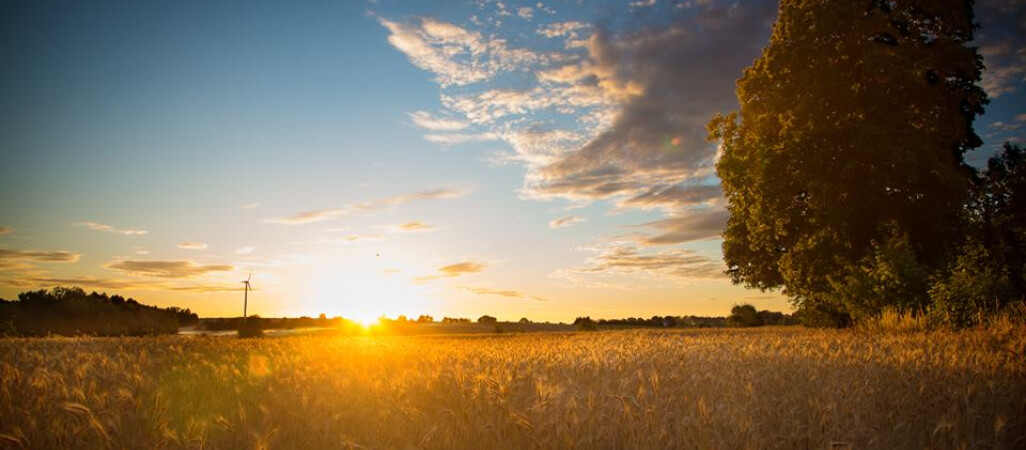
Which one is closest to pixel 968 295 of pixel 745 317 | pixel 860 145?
pixel 860 145

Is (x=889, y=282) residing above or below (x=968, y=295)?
above

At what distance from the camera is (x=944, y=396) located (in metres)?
5.44

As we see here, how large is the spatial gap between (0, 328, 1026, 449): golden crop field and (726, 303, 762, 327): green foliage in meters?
41.4

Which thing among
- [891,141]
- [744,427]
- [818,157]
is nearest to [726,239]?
[818,157]

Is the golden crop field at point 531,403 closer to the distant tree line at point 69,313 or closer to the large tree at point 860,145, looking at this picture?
the large tree at point 860,145

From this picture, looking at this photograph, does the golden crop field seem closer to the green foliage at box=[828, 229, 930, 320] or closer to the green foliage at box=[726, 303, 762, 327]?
the green foliage at box=[828, 229, 930, 320]

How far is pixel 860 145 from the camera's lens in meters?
17.2

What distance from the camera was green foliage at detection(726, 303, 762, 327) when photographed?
150 feet

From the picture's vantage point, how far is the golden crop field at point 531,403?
4.03 metres

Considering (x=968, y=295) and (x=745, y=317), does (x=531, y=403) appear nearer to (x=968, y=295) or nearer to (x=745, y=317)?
(x=968, y=295)

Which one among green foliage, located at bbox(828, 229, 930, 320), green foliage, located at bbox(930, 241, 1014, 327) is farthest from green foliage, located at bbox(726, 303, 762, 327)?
green foliage, located at bbox(930, 241, 1014, 327)

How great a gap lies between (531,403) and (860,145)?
17.1 metres

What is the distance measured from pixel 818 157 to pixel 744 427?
1607cm

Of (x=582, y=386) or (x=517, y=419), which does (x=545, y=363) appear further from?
(x=517, y=419)
